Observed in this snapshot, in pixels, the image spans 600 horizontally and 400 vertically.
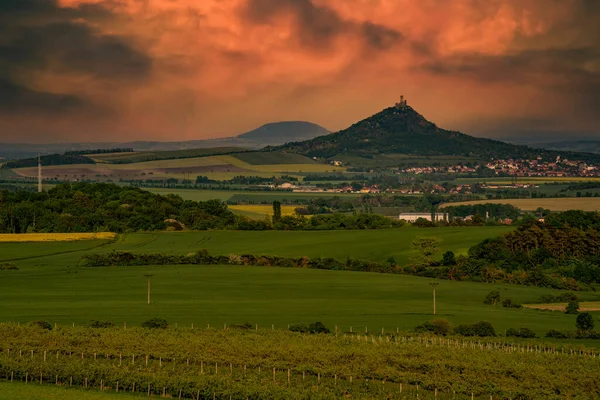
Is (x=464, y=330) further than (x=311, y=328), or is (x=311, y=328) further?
(x=464, y=330)

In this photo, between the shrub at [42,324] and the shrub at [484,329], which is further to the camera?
the shrub at [484,329]

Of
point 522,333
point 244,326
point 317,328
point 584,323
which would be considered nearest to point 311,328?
point 317,328

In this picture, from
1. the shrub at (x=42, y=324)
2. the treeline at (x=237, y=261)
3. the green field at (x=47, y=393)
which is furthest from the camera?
the treeline at (x=237, y=261)

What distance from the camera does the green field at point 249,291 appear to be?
75.5 meters

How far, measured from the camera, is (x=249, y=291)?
93250 mm

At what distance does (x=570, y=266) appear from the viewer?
118 m

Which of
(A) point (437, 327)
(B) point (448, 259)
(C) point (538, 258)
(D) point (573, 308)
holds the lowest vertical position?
(D) point (573, 308)

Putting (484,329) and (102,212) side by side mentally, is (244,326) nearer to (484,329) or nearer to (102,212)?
(484,329)

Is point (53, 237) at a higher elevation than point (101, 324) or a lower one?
higher

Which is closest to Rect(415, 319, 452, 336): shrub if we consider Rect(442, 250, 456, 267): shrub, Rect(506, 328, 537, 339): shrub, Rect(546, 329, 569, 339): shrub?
Rect(506, 328, 537, 339): shrub

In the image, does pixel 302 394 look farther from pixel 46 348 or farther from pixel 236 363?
pixel 46 348

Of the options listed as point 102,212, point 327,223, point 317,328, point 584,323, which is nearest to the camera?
point 317,328

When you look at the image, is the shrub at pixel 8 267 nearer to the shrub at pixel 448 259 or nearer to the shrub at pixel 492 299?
the shrub at pixel 448 259

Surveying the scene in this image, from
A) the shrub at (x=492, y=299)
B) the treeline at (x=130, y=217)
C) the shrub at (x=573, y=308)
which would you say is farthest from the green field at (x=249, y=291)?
the treeline at (x=130, y=217)
